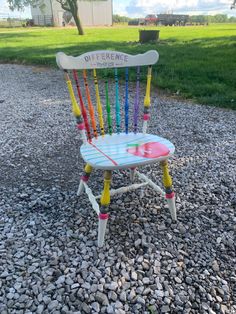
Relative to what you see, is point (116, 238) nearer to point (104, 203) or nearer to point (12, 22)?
point (104, 203)

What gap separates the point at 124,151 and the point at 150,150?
7.8 inches

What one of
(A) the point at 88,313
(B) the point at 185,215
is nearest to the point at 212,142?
(B) the point at 185,215

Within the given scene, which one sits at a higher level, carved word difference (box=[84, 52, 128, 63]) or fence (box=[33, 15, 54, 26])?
carved word difference (box=[84, 52, 128, 63])

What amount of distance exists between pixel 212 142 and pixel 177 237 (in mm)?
2117

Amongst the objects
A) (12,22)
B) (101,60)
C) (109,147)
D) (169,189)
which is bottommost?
(12,22)

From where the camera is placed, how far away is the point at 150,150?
235 centimetres

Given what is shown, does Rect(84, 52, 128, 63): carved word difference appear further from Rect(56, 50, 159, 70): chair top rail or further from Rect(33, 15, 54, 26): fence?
Rect(33, 15, 54, 26): fence

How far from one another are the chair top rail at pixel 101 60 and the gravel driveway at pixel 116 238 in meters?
1.19

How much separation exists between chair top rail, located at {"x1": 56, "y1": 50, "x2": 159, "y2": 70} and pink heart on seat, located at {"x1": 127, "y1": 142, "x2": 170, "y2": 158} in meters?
0.73

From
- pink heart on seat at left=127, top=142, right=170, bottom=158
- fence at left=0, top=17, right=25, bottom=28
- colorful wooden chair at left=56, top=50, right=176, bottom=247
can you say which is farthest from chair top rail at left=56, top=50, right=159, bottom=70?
fence at left=0, top=17, right=25, bottom=28

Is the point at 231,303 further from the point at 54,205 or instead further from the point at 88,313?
the point at 54,205

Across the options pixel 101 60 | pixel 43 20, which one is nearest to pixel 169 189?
pixel 101 60

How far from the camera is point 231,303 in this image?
74.4 inches

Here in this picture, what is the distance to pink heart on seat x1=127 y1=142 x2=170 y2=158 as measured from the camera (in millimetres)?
2266
